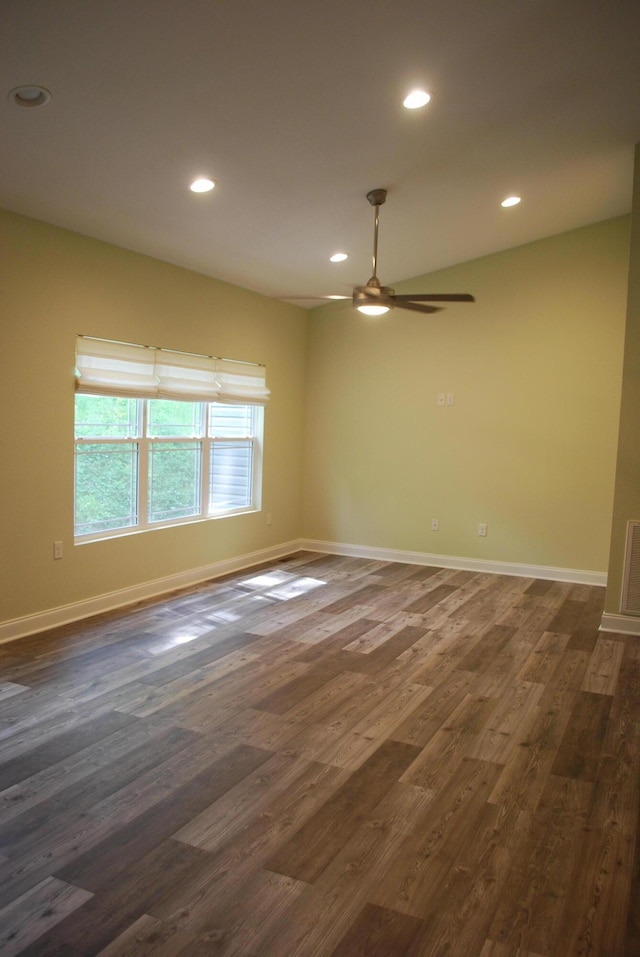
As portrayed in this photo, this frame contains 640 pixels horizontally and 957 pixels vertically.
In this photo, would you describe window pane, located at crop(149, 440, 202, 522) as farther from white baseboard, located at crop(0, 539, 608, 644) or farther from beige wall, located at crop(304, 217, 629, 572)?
beige wall, located at crop(304, 217, 629, 572)

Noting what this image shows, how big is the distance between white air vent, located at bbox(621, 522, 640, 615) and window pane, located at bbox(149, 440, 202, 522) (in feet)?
11.1

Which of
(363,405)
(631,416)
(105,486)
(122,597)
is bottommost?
(122,597)

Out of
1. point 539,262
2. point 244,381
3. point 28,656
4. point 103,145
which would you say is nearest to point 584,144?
point 539,262

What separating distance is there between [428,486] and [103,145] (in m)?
4.31

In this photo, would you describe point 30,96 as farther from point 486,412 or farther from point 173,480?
point 486,412

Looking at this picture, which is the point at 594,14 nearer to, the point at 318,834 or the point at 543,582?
the point at 318,834

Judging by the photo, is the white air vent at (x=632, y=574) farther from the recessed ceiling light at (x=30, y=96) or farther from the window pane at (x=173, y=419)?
the recessed ceiling light at (x=30, y=96)

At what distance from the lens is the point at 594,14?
9.46 feet

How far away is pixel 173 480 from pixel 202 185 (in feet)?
7.81

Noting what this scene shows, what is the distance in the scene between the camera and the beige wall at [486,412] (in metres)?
5.83

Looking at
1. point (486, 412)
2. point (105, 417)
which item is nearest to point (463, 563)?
point (486, 412)

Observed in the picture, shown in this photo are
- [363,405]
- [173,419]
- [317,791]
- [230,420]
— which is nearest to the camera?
[317,791]

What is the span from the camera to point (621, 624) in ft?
15.0

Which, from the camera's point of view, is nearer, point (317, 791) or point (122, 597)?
point (317, 791)
